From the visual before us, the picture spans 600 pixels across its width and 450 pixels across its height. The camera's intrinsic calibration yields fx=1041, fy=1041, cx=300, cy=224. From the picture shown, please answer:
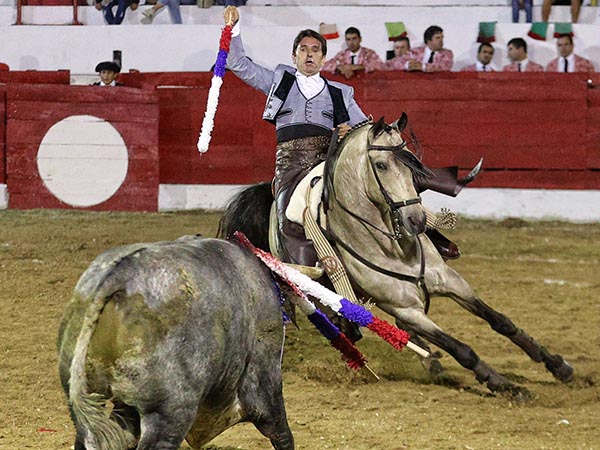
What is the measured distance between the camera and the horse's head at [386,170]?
14.5 ft

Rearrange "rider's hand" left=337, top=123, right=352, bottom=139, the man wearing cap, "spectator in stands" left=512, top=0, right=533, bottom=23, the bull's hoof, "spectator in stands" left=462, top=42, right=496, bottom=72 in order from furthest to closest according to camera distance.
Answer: "spectator in stands" left=512, top=0, right=533, bottom=23 < "spectator in stands" left=462, top=42, right=496, bottom=72 < the man wearing cap < the bull's hoof < "rider's hand" left=337, top=123, right=352, bottom=139

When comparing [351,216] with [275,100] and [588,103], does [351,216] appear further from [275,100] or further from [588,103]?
[588,103]

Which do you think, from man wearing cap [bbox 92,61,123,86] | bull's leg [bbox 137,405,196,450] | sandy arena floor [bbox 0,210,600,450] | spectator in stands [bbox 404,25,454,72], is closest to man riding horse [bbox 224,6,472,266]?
sandy arena floor [bbox 0,210,600,450]

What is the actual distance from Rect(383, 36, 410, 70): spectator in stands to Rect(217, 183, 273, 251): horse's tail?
5707mm

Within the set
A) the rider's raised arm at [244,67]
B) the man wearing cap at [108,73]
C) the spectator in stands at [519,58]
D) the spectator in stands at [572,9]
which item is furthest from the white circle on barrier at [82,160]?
the rider's raised arm at [244,67]

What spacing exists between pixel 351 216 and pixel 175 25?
7.93 meters

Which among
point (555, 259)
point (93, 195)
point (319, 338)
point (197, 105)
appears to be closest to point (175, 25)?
point (197, 105)

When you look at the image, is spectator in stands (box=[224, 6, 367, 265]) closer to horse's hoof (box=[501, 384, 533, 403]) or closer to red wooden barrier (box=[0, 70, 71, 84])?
horse's hoof (box=[501, 384, 533, 403])

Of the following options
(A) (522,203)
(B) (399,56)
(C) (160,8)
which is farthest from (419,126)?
Result: (C) (160,8)

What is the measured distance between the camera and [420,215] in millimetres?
4371

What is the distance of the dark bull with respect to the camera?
289cm

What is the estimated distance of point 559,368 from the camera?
547 cm

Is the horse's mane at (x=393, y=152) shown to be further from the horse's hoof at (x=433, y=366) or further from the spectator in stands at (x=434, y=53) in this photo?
the spectator in stands at (x=434, y=53)

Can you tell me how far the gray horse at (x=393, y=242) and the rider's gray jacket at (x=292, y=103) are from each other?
540 mm
